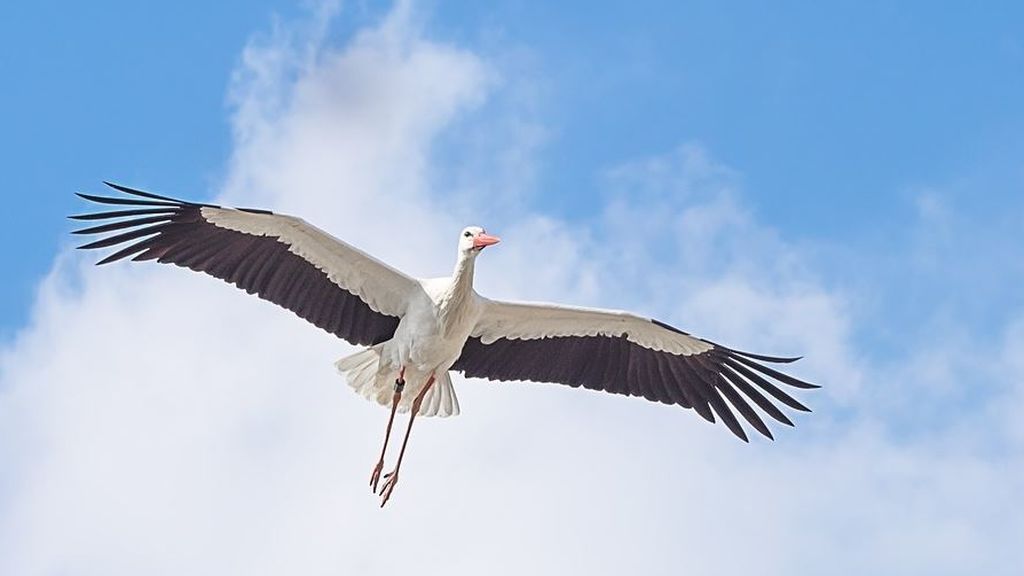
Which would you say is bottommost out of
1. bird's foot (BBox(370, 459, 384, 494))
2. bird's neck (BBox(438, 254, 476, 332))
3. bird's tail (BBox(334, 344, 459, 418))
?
bird's foot (BBox(370, 459, 384, 494))

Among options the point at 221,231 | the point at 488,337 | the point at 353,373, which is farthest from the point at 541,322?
the point at 221,231

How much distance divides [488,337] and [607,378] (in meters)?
1.13

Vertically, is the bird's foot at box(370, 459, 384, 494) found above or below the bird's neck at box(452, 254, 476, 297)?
below

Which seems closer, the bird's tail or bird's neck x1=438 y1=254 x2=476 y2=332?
bird's neck x1=438 y1=254 x2=476 y2=332

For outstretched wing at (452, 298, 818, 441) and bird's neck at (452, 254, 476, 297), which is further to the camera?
outstretched wing at (452, 298, 818, 441)

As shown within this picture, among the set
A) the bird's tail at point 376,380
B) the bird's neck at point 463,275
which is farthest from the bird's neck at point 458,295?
the bird's tail at point 376,380

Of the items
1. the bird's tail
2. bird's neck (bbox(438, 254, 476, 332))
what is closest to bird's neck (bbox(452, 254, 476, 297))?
bird's neck (bbox(438, 254, 476, 332))

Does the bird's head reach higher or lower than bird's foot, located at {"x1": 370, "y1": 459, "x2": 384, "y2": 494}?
higher

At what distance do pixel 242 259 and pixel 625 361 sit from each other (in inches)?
127

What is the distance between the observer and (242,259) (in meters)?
14.6

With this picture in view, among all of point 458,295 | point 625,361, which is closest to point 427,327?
point 458,295

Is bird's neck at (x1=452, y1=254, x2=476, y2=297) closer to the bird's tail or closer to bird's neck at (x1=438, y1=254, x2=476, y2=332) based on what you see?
bird's neck at (x1=438, y1=254, x2=476, y2=332)

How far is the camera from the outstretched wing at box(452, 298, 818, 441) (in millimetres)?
15185

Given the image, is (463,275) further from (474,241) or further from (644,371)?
(644,371)
